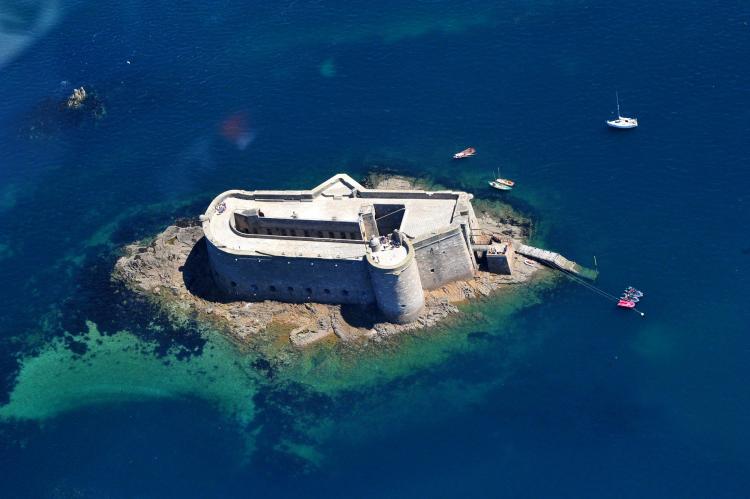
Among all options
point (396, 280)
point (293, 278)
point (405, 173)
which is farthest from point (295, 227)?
point (405, 173)

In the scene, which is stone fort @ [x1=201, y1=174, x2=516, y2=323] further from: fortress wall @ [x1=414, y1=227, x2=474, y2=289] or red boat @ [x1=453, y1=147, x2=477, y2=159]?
red boat @ [x1=453, y1=147, x2=477, y2=159]

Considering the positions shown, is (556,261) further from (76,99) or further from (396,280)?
(76,99)

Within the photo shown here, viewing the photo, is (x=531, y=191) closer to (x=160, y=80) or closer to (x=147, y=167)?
(x=147, y=167)

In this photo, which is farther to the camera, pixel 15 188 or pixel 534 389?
pixel 15 188

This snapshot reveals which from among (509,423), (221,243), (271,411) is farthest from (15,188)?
(509,423)

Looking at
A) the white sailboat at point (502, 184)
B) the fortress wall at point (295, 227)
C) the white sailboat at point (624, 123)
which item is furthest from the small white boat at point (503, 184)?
the fortress wall at point (295, 227)

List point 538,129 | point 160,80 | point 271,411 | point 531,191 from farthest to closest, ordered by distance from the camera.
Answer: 1. point 160,80
2. point 538,129
3. point 531,191
4. point 271,411

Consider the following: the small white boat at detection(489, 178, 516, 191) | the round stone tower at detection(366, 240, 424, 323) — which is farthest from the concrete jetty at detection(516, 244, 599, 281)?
the round stone tower at detection(366, 240, 424, 323)
